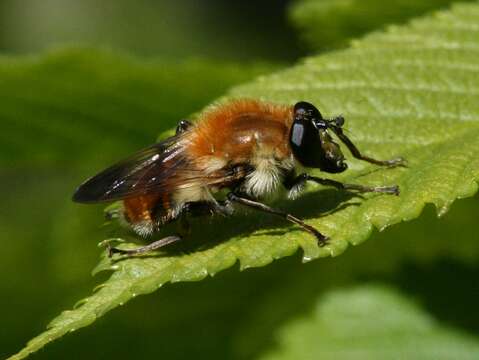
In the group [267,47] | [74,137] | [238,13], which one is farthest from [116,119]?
[238,13]

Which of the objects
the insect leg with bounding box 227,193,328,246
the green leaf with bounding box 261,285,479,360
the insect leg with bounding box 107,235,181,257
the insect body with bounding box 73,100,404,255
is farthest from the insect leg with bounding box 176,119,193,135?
the green leaf with bounding box 261,285,479,360

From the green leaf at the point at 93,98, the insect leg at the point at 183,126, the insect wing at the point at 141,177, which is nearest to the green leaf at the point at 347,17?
the green leaf at the point at 93,98

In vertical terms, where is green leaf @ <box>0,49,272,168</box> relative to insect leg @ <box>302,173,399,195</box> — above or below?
above

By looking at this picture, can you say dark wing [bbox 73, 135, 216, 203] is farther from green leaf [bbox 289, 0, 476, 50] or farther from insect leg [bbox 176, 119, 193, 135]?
green leaf [bbox 289, 0, 476, 50]

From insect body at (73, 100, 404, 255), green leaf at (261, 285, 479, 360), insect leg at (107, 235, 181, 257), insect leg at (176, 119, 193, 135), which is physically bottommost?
green leaf at (261, 285, 479, 360)

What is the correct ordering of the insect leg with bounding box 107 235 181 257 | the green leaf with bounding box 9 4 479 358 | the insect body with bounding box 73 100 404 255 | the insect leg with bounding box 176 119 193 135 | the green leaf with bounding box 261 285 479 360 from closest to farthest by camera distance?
the green leaf with bounding box 9 4 479 358 < the insect leg with bounding box 107 235 181 257 < the insect body with bounding box 73 100 404 255 < the insect leg with bounding box 176 119 193 135 < the green leaf with bounding box 261 285 479 360
